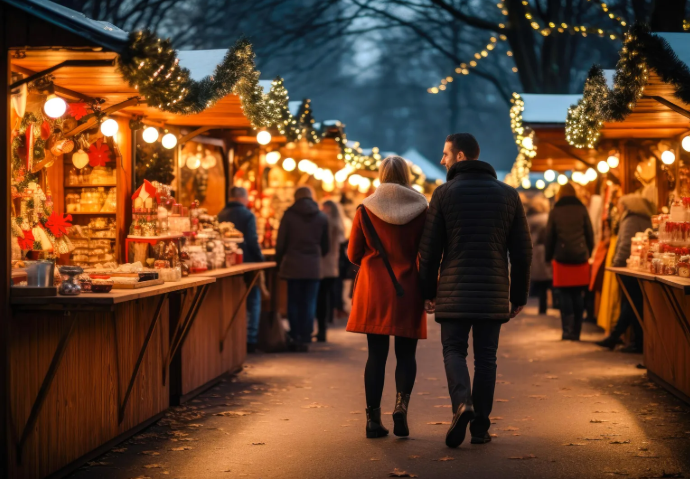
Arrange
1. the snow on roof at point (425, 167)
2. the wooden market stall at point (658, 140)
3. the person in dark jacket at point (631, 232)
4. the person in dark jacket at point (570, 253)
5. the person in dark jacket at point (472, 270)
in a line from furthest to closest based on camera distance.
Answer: the snow on roof at point (425, 167) < the person in dark jacket at point (570, 253) < the person in dark jacket at point (631, 232) < the wooden market stall at point (658, 140) < the person in dark jacket at point (472, 270)

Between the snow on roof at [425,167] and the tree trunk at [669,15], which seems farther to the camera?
the snow on roof at [425,167]

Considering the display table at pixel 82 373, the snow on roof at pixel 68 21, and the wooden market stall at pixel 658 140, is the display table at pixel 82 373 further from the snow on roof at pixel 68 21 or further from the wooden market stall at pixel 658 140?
the wooden market stall at pixel 658 140

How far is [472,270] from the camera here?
727cm

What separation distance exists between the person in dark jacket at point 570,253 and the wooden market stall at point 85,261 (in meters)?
5.02

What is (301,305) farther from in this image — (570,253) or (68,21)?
(68,21)

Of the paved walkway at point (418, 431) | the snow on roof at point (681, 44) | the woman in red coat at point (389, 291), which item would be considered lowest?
the paved walkway at point (418, 431)

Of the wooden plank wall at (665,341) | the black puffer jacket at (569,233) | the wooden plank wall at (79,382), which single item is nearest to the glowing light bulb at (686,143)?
the wooden plank wall at (665,341)

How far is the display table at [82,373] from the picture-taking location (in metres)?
6.25

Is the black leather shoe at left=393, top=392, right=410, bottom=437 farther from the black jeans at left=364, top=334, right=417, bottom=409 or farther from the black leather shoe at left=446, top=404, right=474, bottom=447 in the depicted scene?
the black leather shoe at left=446, top=404, right=474, bottom=447

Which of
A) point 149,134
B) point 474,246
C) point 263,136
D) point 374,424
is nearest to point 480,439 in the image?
point 374,424

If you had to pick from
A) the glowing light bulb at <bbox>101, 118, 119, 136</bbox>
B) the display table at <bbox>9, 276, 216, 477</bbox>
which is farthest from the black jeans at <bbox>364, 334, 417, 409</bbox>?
the glowing light bulb at <bbox>101, 118, 119, 136</bbox>

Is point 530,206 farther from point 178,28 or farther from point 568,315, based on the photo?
point 178,28

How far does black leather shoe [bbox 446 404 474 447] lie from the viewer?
23.5ft

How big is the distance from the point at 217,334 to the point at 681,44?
543 cm
